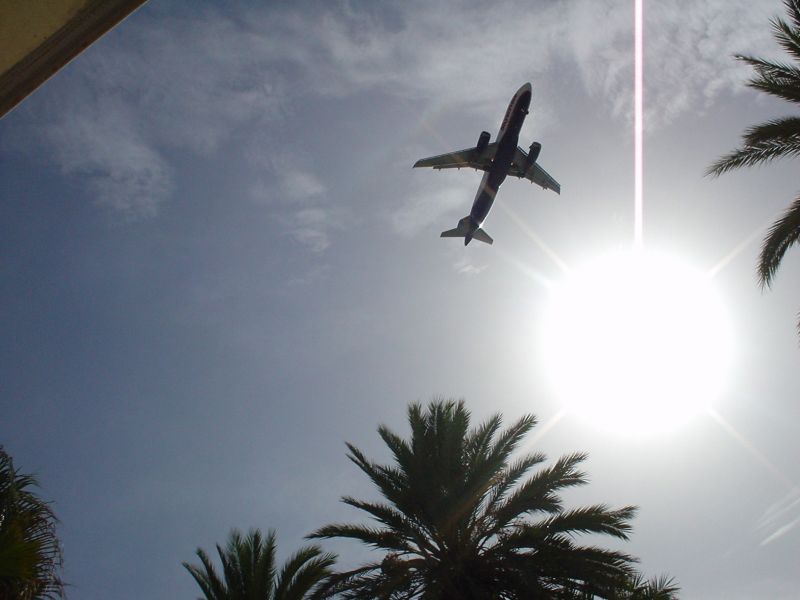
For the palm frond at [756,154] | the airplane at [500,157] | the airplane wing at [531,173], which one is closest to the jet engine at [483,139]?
the airplane at [500,157]

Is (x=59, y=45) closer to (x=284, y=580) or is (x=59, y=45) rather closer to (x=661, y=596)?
(x=661, y=596)

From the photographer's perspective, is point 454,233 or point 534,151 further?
point 454,233

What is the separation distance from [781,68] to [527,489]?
9.88m

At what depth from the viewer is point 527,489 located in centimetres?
1333

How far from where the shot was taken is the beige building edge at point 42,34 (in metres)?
2.19

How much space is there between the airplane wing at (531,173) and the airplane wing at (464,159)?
1390mm

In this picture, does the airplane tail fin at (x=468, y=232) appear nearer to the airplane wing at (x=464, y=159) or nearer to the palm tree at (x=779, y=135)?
the airplane wing at (x=464, y=159)

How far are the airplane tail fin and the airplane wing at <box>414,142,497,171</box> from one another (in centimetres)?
463

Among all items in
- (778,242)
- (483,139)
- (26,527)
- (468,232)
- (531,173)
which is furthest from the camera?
(468,232)

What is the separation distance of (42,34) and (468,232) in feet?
101

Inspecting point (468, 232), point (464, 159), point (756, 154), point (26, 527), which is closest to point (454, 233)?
point (468, 232)

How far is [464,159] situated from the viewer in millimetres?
27531

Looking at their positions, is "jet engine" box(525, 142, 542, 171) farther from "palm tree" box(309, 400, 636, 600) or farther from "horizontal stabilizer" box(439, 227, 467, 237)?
"palm tree" box(309, 400, 636, 600)

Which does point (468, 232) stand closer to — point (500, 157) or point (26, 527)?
point (500, 157)
